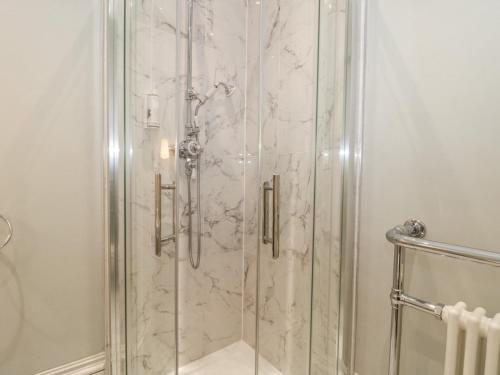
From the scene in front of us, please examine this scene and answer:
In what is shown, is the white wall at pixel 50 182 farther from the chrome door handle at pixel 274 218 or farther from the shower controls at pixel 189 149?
the chrome door handle at pixel 274 218

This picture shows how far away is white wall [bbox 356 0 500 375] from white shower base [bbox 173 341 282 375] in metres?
0.65

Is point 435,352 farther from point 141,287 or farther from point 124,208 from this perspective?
point 124,208

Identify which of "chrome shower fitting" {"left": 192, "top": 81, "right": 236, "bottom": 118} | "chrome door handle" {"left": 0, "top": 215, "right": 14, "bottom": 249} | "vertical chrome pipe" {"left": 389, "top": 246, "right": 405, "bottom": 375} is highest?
"chrome shower fitting" {"left": 192, "top": 81, "right": 236, "bottom": 118}

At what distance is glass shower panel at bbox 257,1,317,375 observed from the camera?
1.45 metres

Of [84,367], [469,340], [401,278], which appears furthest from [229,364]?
[469,340]

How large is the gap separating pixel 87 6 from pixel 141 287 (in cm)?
133

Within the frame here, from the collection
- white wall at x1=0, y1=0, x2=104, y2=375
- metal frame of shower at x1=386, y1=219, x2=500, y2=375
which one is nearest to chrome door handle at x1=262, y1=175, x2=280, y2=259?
metal frame of shower at x1=386, y1=219, x2=500, y2=375

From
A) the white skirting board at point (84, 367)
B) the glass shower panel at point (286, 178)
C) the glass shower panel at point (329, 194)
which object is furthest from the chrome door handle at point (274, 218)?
the white skirting board at point (84, 367)

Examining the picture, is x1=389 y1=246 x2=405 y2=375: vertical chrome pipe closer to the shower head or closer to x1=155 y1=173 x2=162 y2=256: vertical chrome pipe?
x1=155 y1=173 x2=162 y2=256: vertical chrome pipe

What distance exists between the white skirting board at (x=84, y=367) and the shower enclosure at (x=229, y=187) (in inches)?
9.8

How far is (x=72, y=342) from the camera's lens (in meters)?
1.35

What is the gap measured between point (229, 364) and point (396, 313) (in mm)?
1198

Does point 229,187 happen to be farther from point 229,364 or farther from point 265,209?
point 229,364

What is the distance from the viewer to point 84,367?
53.9 inches
